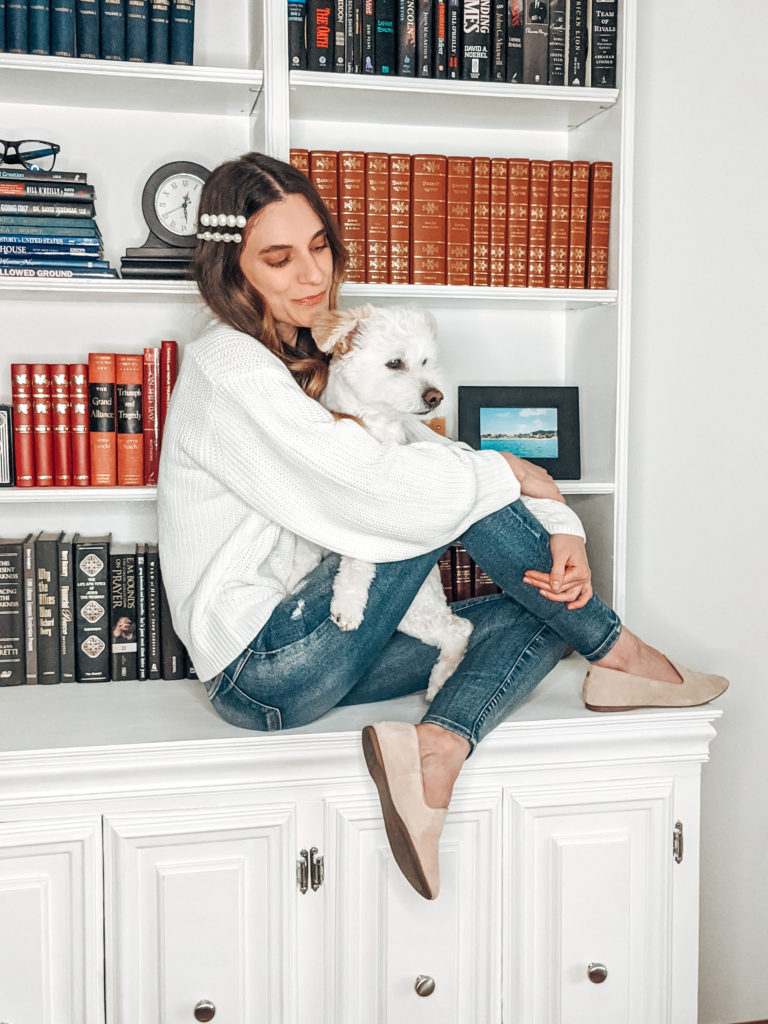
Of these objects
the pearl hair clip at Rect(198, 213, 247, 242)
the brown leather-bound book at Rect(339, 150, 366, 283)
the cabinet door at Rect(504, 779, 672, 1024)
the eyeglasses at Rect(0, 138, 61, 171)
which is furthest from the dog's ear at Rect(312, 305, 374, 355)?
the cabinet door at Rect(504, 779, 672, 1024)

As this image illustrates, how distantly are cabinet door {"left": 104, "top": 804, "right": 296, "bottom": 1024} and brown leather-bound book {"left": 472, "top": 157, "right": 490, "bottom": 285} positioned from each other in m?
1.15

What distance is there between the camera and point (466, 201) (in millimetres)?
1963

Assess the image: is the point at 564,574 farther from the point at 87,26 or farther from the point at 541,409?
the point at 87,26

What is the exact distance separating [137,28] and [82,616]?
1.14 m

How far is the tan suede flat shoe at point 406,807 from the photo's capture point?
142 centimetres

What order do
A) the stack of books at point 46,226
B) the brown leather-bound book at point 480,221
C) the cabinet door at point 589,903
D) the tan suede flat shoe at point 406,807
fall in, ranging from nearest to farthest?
the tan suede flat shoe at point 406,807 < the cabinet door at point 589,903 < the stack of books at point 46,226 < the brown leather-bound book at point 480,221

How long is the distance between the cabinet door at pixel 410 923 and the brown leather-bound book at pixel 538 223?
1073mm

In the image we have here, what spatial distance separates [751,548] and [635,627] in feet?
0.98

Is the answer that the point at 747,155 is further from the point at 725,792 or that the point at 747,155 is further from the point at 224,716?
the point at 224,716

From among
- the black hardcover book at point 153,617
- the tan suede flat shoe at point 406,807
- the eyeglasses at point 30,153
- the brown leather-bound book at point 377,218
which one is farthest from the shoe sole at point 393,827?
the eyeglasses at point 30,153

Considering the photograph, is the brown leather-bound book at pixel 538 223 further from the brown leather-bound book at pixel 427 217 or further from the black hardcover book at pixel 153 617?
the black hardcover book at pixel 153 617

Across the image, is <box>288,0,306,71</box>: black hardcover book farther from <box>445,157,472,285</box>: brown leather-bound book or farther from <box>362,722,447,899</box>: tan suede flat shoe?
<box>362,722,447,899</box>: tan suede flat shoe

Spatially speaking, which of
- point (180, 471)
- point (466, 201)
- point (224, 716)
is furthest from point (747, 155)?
point (224, 716)

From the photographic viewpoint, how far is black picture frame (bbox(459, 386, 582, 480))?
2098 mm
